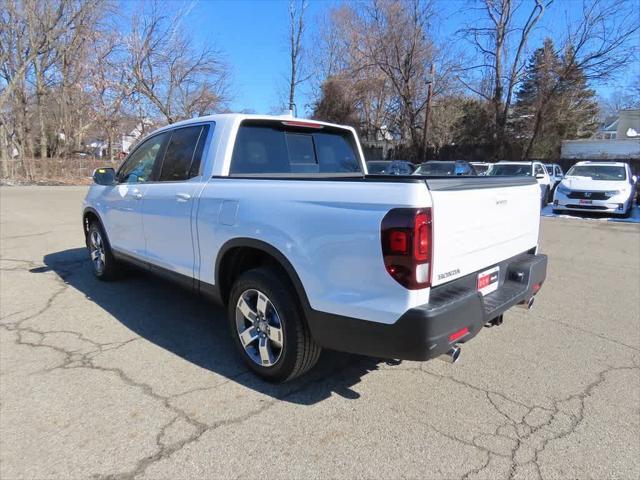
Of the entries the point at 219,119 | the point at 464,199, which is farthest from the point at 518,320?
the point at 219,119

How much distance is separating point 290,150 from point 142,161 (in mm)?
1847

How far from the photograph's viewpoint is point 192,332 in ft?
13.4

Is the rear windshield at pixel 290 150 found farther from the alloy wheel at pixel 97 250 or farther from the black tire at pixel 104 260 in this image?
the alloy wheel at pixel 97 250

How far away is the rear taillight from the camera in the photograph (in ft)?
7.41

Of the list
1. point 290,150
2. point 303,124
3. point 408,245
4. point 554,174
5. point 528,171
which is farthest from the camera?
point 554,174

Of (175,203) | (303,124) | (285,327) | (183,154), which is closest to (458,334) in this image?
(285,327)

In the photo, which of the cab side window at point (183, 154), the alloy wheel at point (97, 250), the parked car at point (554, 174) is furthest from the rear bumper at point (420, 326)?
the parked car at point (554, 174)

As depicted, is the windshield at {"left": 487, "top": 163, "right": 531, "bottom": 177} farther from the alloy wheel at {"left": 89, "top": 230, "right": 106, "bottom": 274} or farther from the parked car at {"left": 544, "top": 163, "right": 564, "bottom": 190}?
the alloy wheel at {"left": 89, "top": 230, "right": 106, "bottom": 274}

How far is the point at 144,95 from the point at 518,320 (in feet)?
104

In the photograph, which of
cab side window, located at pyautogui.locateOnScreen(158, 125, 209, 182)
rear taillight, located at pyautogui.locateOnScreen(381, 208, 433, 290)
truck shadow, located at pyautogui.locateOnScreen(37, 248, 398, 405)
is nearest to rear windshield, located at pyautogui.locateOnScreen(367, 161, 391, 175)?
truck shadow, located at pyautogui.locateOnScreen(37, 248, 398, 405)

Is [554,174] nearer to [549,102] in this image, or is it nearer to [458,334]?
[549,102]

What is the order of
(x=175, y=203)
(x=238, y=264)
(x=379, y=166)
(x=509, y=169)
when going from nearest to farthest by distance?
(x=238, y=264) < (x=175, y=203) < (x=509, y=169) < (x=379, y=166)

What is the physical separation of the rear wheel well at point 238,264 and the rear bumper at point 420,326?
24.0 inches

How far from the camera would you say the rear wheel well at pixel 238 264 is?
10.3 feet
